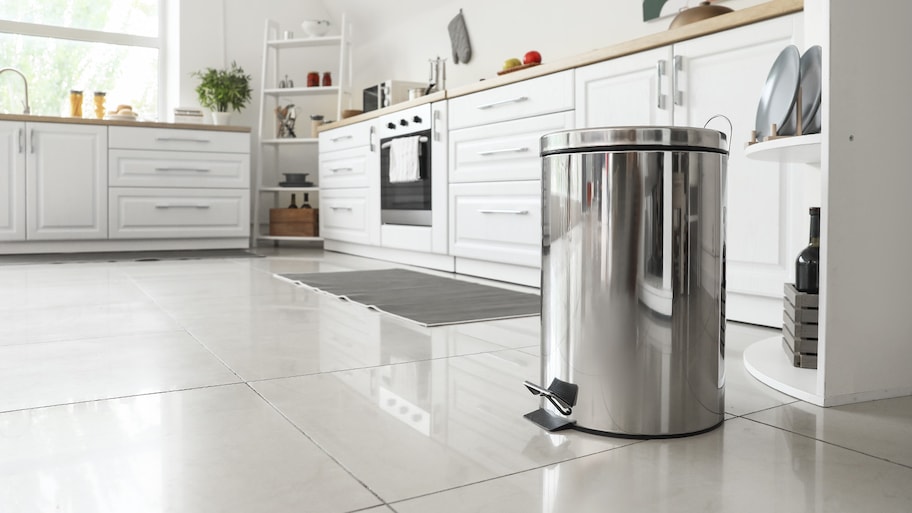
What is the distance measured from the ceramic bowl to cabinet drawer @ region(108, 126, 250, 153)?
107cm

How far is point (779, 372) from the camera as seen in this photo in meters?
1.49

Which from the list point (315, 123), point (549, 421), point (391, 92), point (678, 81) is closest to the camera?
point (549, 421)

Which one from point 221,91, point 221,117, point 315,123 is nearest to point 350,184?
point 315,123

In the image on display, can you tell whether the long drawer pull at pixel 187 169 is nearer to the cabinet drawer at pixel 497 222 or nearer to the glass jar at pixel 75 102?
the glass jar at pixel 75 102

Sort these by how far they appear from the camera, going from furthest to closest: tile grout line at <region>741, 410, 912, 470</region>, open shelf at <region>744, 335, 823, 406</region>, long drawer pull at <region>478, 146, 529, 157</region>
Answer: long drawer pull at <region>478, 146, 529, 157</region>, open shelf at <region>744, 335, 823, 406</region>, tile grout line at <region>741, 410, 912, 470</region>

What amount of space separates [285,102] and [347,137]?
4.89 feet

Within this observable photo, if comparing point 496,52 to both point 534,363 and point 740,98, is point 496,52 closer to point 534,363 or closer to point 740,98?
point 740,98

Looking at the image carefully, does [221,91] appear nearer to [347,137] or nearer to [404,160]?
[347,137]

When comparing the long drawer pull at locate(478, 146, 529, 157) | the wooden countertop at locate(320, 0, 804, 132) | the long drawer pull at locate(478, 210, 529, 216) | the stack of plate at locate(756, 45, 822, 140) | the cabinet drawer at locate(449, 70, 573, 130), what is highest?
the wooden countertop at locate(320, 0, 804, 132)

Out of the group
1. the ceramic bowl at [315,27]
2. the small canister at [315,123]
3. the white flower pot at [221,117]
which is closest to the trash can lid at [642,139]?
the small canister at [315,123]

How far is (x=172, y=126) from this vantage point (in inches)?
202

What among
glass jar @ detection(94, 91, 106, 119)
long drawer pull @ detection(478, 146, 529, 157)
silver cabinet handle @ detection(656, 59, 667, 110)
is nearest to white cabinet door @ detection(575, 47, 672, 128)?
silver cabinet handle @ detection(656, 59, 667, 110)

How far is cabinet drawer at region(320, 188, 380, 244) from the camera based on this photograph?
4.64 meters

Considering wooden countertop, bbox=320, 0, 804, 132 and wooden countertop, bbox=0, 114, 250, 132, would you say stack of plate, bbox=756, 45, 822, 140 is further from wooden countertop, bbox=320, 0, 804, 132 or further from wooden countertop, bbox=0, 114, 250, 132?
wooden countertop, bbox=0, 114, 250, 132
